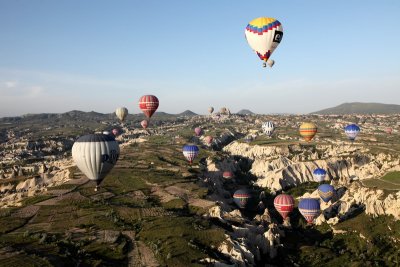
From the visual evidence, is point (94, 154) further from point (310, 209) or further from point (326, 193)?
point (326, 193)

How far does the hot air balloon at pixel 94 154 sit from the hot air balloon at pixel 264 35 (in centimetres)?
2429

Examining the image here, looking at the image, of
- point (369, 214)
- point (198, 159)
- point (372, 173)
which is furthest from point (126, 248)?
point (198, 159)

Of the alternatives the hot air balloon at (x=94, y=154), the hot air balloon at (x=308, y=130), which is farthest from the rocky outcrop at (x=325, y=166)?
the hot air balloon at (x=94, y=154)

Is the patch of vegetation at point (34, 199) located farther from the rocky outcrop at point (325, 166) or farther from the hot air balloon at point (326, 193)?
the rocky outcrop at point (325, 166)

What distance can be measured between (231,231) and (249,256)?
6.94 metres

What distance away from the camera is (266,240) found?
5547 cm

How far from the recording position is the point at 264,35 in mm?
55156

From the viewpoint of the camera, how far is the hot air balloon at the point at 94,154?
1970 inches

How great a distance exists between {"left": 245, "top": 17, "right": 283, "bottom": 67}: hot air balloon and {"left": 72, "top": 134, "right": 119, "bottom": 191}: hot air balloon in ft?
79.7

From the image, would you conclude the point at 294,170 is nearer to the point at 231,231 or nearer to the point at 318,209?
the point at 318,209

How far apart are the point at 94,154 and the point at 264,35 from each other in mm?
27873

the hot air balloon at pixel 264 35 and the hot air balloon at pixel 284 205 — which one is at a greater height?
the hot air balloon at pixel 264 35

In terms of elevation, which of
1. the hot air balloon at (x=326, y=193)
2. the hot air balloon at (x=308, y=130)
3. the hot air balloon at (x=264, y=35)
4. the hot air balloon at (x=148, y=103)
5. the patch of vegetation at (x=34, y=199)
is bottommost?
the hot air balloon at (x=326, y=193)

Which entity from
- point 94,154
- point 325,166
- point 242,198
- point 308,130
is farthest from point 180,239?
point 325,166
